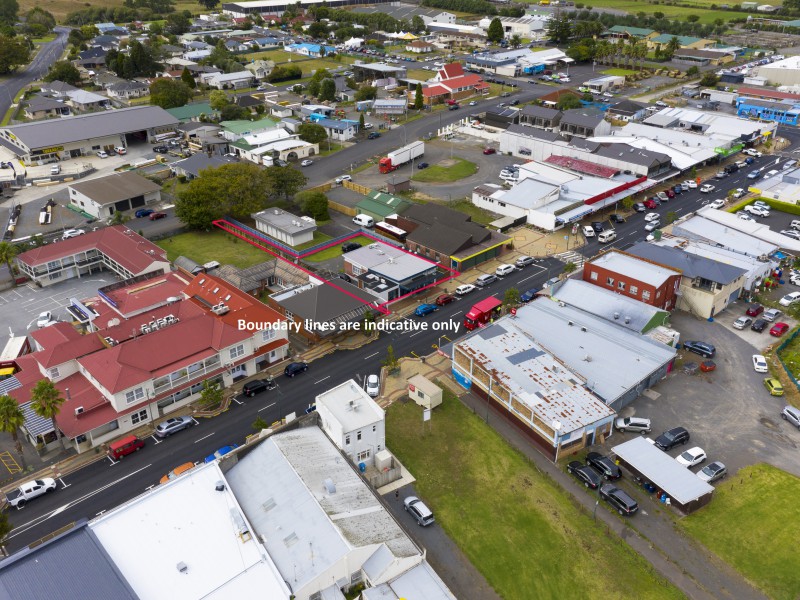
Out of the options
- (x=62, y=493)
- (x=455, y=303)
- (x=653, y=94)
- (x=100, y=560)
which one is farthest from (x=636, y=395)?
(x=653, y=94)

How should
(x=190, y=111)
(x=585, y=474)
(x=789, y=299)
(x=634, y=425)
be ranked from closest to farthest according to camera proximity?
1. (x=585, y=474)
2. (x=634, y=425)
3. (x=789, y=299)
4. (x=190, y=111)

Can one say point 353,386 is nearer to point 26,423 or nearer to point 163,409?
point 163,409

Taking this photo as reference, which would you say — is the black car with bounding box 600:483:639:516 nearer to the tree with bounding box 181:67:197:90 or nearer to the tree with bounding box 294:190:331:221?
the tree with bounding box 294:190:331:221

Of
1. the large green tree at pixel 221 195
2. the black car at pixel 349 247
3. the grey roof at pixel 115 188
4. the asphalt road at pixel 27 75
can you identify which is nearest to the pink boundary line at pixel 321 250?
the large green tree at pixel 221 195

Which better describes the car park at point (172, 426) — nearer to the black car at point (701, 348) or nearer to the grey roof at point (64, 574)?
the grey roof at point (64, 574)

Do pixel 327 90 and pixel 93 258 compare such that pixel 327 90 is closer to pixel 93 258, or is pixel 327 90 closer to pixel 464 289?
pixel 93 258

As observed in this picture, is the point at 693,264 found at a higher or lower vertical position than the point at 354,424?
higher

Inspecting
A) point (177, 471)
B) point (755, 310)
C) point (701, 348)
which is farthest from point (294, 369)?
point (755, 310)

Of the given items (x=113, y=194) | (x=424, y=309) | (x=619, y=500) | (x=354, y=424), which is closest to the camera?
(x=619, y=500)
